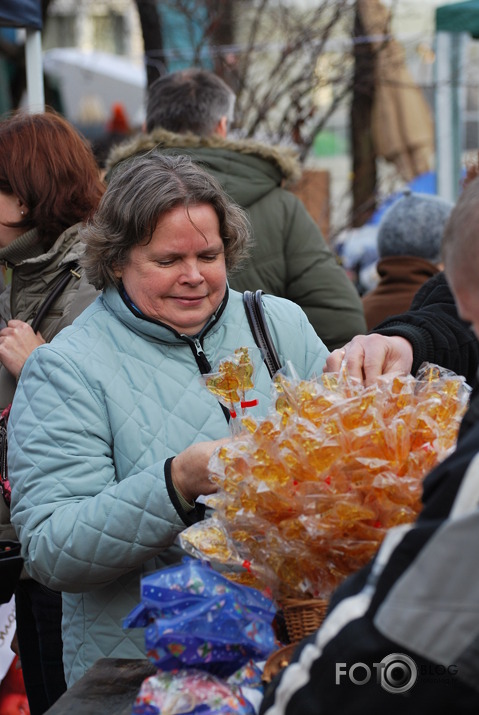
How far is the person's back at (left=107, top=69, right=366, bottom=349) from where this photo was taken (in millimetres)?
3721

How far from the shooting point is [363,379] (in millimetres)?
2066

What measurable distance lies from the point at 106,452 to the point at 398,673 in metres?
1.14

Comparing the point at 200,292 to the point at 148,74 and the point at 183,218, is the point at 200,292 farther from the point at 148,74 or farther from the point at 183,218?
the point at 148,74

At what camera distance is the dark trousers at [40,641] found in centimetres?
287

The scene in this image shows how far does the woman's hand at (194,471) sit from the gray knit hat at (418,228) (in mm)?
2424

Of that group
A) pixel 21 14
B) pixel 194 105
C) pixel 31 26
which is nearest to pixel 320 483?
pixel 194 105

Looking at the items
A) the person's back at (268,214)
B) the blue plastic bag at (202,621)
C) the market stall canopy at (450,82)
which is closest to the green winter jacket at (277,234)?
the person's back at (268,214)

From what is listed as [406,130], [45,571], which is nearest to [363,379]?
[45,571]

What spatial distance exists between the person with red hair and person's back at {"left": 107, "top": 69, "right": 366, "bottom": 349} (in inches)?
25.7

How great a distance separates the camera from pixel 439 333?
2406mm

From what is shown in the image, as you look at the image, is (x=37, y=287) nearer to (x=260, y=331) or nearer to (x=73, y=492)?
(x=260, y=331)

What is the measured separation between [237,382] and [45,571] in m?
0.61

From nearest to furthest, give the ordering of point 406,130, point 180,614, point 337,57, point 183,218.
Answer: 1. point 180,614
2. point 183,218
3. point 337,57
4. point 406,130

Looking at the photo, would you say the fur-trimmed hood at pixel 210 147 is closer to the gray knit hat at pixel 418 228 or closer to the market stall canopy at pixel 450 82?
the gray knit hat at pixel 418 228
